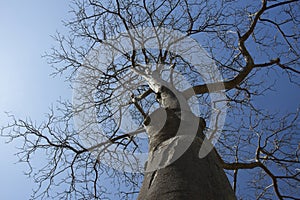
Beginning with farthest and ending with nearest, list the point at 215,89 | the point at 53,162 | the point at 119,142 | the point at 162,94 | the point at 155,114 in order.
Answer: the point at 119,142
the point at 53,162
the point at 215,89
the point at 162,94
the point at 155,114

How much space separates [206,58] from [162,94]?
86.8 inches

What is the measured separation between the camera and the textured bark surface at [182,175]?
1.23 meters

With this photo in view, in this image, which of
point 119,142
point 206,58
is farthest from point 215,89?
point 119,142

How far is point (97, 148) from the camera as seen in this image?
14.3ft

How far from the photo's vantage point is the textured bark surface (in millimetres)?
1229

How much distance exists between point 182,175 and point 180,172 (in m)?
0.03

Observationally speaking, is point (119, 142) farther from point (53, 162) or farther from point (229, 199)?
point (229, 199)

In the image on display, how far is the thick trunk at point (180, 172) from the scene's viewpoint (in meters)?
1.23

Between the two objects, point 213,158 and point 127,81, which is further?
point 127,81

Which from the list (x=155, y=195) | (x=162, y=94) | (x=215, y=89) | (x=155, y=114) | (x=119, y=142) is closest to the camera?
(x=155, y=195)

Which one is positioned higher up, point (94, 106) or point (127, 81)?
→ point (127, 81)

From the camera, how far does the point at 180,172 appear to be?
4.49ft

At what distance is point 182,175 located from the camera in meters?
1.34

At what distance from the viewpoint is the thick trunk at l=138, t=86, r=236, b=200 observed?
1233 millimetres
